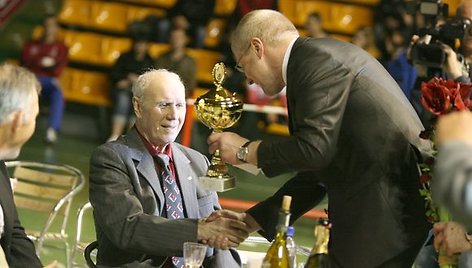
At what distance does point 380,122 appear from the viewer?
359 cm

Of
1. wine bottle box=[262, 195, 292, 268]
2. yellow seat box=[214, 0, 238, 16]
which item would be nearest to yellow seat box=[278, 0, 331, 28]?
yellow seat box=[214, 0, 238, 16]

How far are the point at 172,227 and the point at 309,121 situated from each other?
0.85 meters

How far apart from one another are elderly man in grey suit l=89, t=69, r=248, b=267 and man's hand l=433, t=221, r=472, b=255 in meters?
0.75

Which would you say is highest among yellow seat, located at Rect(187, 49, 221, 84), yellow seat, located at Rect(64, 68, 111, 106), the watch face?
the watch face

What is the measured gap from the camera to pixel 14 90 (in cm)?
342

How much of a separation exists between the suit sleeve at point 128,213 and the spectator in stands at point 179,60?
255 inches

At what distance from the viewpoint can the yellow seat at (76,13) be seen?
1354 cm

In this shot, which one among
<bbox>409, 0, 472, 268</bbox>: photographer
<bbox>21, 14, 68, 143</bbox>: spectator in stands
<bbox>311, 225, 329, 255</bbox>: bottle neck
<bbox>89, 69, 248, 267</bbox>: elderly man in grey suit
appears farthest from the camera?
<bbox>21, 14, 68, 143</bbox>: spectator in stands

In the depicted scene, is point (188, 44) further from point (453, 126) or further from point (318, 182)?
point (453, 126)

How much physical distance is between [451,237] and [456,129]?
1.17 metres

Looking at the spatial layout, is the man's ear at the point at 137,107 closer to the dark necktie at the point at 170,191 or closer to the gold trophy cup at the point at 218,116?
the dark necktie at the point at 170,191

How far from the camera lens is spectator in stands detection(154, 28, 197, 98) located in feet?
35.8

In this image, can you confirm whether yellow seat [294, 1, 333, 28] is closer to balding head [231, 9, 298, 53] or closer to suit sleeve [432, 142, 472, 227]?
balding head [231, 9, 298, 53]

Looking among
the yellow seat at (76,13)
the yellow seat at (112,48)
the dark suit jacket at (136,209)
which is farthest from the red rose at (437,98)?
the yellow seat at (76,13)
